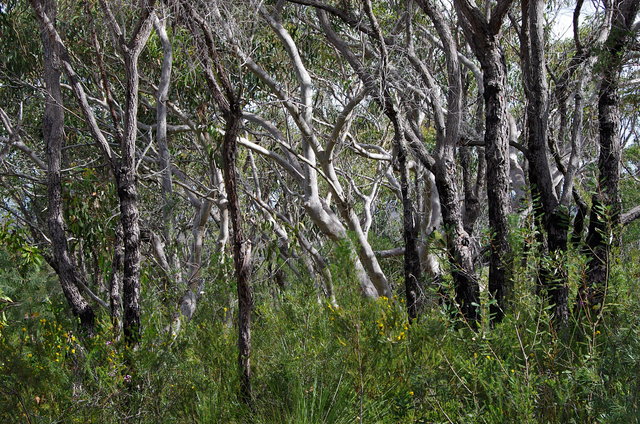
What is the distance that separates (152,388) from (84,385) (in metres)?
0.43

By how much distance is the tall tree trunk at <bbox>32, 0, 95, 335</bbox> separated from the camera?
641cm

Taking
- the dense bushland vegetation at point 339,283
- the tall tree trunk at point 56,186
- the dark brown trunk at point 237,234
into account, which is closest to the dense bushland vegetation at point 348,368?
the dense bushland vegetation at point 339,283

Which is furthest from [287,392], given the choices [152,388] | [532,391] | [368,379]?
[532,391]

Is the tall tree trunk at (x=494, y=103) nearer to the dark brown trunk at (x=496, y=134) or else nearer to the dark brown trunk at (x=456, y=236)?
the dark brown trunk at (x=496, y=134)

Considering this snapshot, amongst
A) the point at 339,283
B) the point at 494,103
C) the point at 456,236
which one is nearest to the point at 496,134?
the point at 494,103

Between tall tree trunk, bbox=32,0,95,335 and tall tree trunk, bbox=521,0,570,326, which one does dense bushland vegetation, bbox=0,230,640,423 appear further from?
tall tree trunk, bbox=521,0,570,326

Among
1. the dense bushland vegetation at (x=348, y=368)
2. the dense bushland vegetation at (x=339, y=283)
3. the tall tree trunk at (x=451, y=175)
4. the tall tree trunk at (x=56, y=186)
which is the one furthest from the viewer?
the tall tree trunk at (x=451, y=175)

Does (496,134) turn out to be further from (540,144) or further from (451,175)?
(451,175)

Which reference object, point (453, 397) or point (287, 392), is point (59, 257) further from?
point (453, 397)

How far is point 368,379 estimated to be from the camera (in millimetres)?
4496

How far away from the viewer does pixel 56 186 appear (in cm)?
688

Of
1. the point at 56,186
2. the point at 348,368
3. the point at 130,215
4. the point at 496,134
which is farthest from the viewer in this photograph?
the point at 56,186

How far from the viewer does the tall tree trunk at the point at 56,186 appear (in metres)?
6.41

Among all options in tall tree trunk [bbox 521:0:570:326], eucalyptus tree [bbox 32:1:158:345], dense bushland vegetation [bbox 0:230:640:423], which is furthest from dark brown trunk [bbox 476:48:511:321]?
eucalyptus tree [bbox 32:1:158:345]
